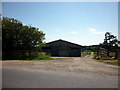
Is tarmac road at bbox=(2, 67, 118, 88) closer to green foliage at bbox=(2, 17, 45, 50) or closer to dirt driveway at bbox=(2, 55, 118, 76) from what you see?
dirt driveway at bbox=(2, 55, 118, 76)

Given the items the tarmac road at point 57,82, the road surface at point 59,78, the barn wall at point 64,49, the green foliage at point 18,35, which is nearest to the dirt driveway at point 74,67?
the road surface at point 59,78

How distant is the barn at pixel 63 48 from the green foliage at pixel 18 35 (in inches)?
558

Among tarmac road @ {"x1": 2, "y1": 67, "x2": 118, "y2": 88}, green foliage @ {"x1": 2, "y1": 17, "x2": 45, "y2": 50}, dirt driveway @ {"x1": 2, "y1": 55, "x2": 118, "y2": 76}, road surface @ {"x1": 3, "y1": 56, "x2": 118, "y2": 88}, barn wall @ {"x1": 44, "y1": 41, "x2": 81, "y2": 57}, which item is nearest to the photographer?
tarmac road @ {"x1": 2, "y1": 67, "x2": 118, "y2": 88}

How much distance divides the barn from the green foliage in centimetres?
1417

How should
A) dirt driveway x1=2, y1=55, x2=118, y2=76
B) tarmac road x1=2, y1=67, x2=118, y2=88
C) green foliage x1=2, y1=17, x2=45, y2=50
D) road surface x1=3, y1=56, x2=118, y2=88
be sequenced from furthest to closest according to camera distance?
1. green foliage x1=2, y1=17, x2=45, y2=50
2. dirt driveway x1=2, y1=55, x2=118, y2=76
3. road surface x1=3, y1=56, x2=118, y2=88
4. tarmac road x1=2, y1=67, x2=118, y2=88

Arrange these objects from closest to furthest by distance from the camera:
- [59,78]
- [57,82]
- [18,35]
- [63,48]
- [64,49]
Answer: [57,82]
[59,78]
[18,35]
[64,49]
[63,48]

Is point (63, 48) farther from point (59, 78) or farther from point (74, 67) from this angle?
point (59, 78)

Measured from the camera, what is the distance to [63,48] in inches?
1496

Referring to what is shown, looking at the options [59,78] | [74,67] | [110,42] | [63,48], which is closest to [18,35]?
[74,67]

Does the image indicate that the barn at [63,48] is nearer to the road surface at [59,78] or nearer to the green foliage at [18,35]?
the green foliage at [18,35]

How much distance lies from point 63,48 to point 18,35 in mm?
18612

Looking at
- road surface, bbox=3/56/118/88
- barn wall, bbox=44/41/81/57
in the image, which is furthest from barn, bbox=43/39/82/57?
road surface, bbox=3/56/118/88

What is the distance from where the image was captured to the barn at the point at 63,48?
121 ft

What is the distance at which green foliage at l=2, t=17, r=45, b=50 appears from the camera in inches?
885
